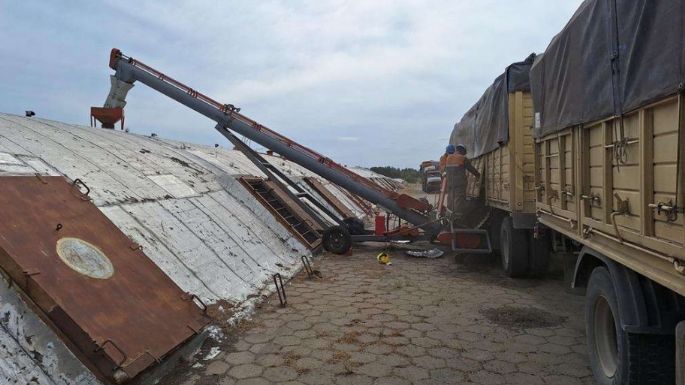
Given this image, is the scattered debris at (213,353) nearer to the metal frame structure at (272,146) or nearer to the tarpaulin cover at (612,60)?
the tarpaulin cover at (612,60)

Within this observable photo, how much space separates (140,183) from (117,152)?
1608 millimetres

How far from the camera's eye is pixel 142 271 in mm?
5145

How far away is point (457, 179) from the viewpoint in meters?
10.0

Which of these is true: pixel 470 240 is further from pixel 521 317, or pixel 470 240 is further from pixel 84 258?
pixel 84 258

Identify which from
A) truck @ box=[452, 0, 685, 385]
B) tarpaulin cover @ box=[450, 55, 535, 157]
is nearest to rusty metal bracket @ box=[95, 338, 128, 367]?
truck @ box=[452, 0, 685, 385]

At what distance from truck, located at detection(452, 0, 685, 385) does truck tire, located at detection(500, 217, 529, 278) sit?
2.62m

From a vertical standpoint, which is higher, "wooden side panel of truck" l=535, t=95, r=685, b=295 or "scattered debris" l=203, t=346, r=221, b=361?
"wooden side panel of truck" l=535, t=95, r=685, b=295

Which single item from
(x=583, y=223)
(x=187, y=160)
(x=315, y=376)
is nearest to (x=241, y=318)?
(x=315, y=376)

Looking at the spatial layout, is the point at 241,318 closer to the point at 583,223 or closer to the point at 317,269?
the point at 317,269

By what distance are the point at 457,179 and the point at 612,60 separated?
22.2ft

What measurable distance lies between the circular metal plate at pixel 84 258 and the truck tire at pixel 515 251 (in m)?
5.86

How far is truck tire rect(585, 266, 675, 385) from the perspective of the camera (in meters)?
3.35

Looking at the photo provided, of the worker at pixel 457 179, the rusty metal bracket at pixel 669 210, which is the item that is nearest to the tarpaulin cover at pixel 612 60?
the rusty metal bracket at pixel 669 210

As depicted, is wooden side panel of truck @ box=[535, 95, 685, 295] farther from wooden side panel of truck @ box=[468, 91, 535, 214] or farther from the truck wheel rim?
wooden side panel of truck @ box=[468, 91, 535, 214]
